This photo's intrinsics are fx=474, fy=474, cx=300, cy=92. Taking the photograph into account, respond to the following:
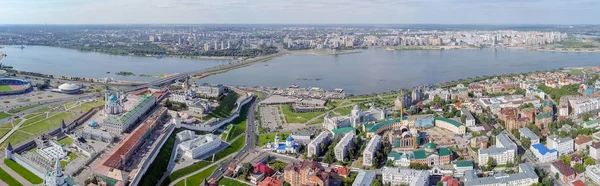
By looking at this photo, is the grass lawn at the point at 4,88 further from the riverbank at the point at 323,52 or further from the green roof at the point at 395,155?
the riverbank at the point at 323,52

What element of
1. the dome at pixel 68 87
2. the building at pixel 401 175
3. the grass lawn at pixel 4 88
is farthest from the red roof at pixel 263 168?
the grass lawn at pixel 4 88

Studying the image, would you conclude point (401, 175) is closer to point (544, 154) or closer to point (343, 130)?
point (343, 130)


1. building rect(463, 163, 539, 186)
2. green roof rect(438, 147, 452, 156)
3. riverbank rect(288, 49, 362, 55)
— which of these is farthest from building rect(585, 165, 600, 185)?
riverbank rect(288, 49, 362, 55)

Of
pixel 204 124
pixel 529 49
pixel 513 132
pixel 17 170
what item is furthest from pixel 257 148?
pixel 529 49

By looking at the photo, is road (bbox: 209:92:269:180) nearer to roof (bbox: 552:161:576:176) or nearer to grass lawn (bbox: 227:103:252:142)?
grass lawn (bbox: 227:103:252:142)

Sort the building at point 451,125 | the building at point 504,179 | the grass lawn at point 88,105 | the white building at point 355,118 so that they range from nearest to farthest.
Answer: the building at point 504,179, the building at point 451,125, the white building at point 355,118, the grass lawn at point 88,105

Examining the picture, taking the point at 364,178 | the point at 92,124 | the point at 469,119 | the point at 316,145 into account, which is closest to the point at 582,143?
the point at 469,119

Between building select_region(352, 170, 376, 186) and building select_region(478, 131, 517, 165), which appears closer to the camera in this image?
building select_region(352, 170, 376, 186)
